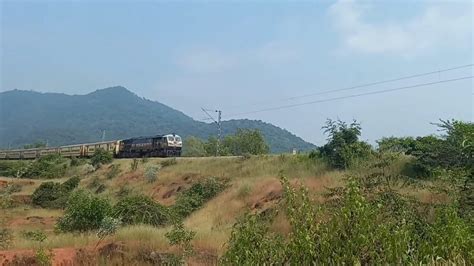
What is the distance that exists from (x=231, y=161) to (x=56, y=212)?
40.3 ft

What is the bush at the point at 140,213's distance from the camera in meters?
19.3

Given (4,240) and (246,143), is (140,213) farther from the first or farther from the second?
(246,143)

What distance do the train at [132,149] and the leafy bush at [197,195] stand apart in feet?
78.4

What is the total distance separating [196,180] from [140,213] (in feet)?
45.6

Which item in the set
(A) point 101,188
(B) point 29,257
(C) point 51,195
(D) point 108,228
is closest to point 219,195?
(D) point 108,228

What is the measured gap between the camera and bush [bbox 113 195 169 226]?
63.3ft

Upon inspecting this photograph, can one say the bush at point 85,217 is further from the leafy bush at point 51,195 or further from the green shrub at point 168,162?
the green shrub at point 168,162

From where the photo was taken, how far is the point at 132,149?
58281 mm

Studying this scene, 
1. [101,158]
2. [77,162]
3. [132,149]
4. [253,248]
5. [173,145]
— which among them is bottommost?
[253,248]

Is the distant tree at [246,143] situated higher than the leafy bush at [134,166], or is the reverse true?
the distant tree at [246,143]

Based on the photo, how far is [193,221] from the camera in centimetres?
2227

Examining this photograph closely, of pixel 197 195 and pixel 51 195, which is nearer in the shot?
pixel 197 195

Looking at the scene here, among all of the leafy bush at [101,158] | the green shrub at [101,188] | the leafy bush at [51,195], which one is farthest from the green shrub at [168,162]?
the leafy bush at [101,158]

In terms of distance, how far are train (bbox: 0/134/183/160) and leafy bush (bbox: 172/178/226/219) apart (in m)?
23.9
